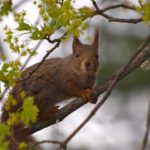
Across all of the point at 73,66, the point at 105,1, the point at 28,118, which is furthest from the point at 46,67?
the point at 28,118

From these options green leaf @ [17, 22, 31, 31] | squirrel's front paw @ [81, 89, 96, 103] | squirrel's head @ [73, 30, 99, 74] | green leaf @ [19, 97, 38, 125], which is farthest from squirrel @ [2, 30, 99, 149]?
green leaf @ [19, 97, 38, 125]

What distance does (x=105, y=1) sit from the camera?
5.71 metres

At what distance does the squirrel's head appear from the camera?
7.39 metres

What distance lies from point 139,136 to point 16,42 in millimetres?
8913

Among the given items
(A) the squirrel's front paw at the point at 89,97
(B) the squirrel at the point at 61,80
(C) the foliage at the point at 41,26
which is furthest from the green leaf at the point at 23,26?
(B) the squirrel at the point at 61,80

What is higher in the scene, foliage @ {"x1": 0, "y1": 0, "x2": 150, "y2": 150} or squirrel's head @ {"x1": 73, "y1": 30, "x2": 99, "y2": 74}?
foliage @ {"x1": 0, "y1": 0, "x2": 150, "y2": 150}

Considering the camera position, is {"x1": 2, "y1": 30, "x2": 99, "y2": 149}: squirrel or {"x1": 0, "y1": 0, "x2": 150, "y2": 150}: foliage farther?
{"x1": 2, "y1": 30, "x2": 99, "y2": 149}: squirrel

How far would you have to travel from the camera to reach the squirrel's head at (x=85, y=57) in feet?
24.2

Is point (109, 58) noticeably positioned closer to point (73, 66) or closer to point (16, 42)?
point (73, 66)

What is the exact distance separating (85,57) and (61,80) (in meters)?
0.41

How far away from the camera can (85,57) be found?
24.4 ft

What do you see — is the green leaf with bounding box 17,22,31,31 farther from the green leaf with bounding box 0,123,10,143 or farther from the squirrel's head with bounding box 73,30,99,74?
the squirrel's head with bounding box 73,30,99,74

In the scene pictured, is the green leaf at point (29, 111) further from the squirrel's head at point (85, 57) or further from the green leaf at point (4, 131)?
the squirrel's head at point (85, 57)

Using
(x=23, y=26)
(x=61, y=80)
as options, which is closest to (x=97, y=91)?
(x=61, y=80)
